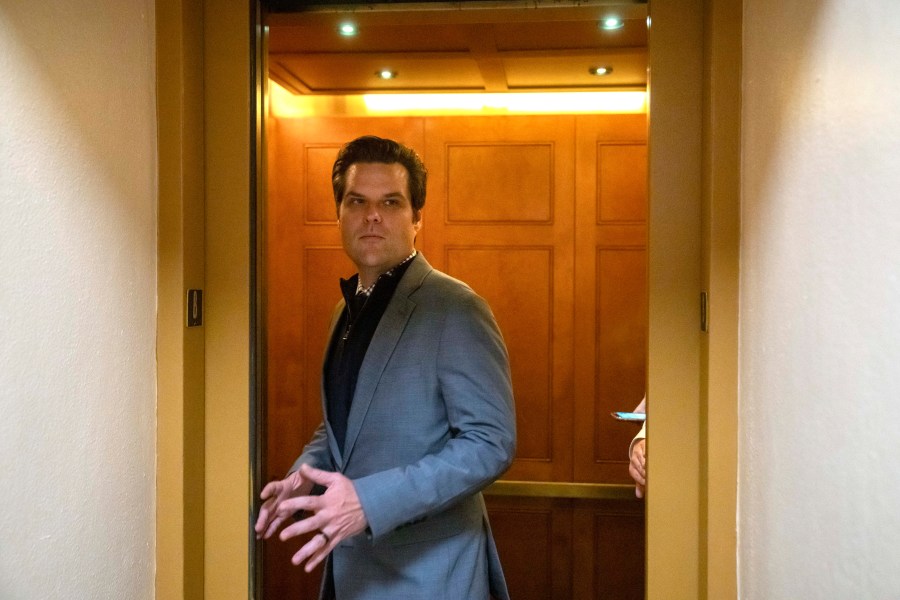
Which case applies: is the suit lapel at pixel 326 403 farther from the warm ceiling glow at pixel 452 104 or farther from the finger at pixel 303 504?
the warm ceiling glow at pixel 452 104

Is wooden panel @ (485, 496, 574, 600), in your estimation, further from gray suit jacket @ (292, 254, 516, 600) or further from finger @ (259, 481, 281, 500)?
finger @ (259, 481, 281, 500)

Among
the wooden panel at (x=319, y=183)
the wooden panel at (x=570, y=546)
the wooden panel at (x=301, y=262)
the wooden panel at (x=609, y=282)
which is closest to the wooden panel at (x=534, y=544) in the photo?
the wooden panel at (x=570, y=546)

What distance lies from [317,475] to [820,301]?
0.82 meters

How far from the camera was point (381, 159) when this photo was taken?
178 cm

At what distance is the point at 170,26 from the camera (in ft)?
4.62

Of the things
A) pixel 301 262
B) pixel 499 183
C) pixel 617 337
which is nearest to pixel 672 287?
pixel 617 337

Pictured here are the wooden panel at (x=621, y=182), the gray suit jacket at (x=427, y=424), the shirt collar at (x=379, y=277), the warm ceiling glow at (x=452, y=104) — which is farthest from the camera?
the warm ceiling glow at (x=452, y=104)

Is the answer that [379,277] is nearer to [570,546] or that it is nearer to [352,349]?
[352,349]

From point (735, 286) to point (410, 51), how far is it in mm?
1862

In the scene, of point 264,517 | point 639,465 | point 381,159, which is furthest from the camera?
point 381,159

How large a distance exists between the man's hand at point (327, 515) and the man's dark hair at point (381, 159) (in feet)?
2.50

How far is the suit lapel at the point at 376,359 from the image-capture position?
60.2 inches

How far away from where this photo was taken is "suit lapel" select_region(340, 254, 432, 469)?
1.53m

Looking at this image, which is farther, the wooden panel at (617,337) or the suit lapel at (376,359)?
the wooden panel at (617,337)
